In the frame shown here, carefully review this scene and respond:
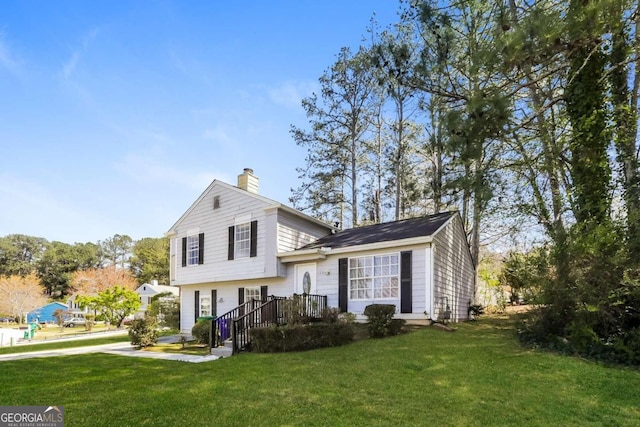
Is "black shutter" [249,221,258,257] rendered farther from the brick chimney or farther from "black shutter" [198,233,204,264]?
"black shutter" [198,233,204,264]

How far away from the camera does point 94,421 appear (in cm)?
495

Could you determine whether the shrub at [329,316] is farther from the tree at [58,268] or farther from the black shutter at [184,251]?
the tree at [58,268]

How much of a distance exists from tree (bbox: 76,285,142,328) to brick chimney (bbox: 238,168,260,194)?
15955 millimetres

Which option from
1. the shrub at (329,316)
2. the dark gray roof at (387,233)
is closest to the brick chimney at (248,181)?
the dark gray roof at (387,233)

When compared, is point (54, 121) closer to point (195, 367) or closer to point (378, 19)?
point (195, 367)

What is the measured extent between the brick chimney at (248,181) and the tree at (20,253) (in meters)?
52.8

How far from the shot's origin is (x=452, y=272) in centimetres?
1421

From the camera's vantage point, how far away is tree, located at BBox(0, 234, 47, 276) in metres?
56.6

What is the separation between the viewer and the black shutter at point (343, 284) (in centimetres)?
1309

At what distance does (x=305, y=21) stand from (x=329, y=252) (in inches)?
291

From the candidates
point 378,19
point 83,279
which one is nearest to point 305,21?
point 378,19

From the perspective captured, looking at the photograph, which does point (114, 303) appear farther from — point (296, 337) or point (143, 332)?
point (296, 337)

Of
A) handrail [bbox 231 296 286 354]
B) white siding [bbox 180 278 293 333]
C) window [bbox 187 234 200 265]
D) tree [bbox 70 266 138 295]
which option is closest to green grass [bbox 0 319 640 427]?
handrail [bbox 231 296 286 354]

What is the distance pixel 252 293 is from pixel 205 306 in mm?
2800
